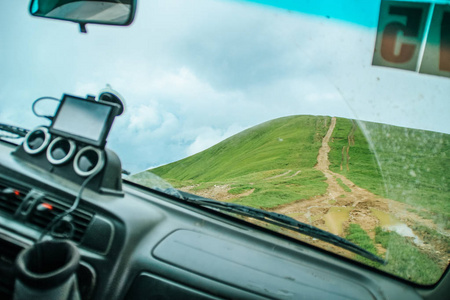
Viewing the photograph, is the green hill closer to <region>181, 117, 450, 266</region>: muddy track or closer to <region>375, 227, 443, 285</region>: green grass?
<region>181, 117, 450, 266</region>: muddy track

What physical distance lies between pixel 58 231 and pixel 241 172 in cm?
180

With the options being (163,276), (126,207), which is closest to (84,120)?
(126,207)

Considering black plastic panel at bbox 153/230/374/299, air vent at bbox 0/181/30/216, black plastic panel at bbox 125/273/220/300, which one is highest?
air vent at bbox 0/181/30/216

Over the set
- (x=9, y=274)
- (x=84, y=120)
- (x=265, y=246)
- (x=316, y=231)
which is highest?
(x=84, y=120)

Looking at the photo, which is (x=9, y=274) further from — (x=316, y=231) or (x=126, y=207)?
(x=316, y=231)

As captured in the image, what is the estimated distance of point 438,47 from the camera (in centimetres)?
180

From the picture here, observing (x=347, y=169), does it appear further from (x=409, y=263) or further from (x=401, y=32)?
(x=401, y=32)

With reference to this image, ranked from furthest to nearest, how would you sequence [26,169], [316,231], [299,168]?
[299,168], [26,169], [316,231]

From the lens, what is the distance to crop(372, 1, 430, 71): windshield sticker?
1791 mm

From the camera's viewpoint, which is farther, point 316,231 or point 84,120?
point 84,120

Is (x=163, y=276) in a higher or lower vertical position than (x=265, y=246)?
lower

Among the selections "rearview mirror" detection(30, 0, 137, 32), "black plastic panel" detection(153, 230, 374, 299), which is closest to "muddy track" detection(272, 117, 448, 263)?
"black plastic panel" detection(153, 230, 374, 299)

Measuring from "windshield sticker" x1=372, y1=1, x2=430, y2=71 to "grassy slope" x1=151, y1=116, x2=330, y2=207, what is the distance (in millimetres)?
1094

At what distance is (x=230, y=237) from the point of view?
2.25 meters
